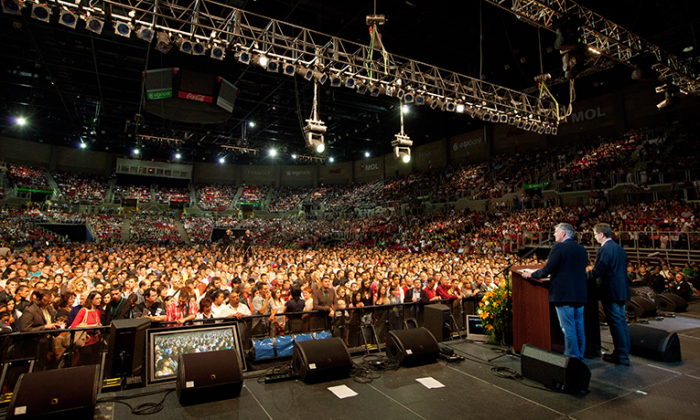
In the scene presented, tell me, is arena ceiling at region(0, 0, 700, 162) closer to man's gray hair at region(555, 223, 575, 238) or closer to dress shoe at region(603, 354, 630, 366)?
man's gray hair at region(555, 223, 575, 238)

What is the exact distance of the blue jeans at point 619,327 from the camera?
3.85m

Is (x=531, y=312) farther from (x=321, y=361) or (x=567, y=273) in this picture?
Result: (x=321, y=361)

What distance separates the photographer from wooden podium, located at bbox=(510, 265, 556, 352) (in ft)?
12.8

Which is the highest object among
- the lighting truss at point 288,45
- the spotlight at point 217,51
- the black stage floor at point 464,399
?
the lighting truss at point 288,45

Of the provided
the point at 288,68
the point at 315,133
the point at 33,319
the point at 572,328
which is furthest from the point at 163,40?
the point at 572,328

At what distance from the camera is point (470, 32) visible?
40.1ft

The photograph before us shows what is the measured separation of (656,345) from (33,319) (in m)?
7.99

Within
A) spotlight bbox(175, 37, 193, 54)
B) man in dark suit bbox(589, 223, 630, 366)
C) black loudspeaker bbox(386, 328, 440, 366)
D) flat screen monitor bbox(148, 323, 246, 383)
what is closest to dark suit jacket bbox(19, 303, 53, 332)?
flat screen monitor bbox(148, 323, 246, 383)

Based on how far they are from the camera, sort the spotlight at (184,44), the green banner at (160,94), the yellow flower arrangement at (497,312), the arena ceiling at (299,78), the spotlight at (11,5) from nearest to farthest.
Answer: the yellow flower arrangement at (497,312), the spotlight at (11,5), the spotlight at (184,44), the arena ceiling at (299,78), the green banner at (160,94)

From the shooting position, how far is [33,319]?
454 cm

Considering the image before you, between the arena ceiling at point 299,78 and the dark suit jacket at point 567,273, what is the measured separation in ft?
28.7

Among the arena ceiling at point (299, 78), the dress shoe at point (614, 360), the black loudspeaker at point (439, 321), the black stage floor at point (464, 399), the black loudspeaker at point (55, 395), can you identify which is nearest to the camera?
the black loudspeaker at point (55, 395)

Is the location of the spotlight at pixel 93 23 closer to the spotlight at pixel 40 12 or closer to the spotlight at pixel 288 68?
the spotlight at pixel 40 12

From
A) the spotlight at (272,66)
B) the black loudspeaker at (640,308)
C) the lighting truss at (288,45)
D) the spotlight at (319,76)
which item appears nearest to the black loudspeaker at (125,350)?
the lighting truss at (288,45)
